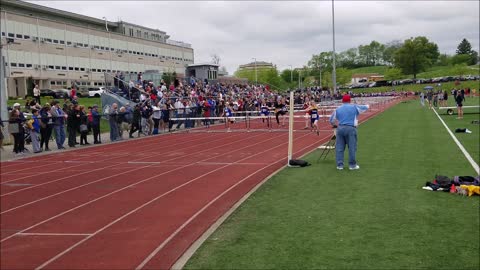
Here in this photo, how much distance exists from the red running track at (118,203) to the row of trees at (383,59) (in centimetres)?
8424

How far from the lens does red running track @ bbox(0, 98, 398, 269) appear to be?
611cm

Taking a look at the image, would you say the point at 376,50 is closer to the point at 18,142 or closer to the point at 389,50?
the point at 389,50

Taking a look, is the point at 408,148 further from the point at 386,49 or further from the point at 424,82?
the point at 386,49

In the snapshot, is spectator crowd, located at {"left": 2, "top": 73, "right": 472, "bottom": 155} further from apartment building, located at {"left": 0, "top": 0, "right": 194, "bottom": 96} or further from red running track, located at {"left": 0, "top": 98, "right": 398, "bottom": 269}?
apartment building, located at {"left": 0, "top": 0, "right": 194, "bottom": 96}

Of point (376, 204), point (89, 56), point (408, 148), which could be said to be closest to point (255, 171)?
point (376, 204)

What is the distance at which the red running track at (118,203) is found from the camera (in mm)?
6109

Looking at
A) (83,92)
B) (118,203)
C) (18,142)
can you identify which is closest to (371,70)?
(83,92)

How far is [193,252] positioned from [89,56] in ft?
204

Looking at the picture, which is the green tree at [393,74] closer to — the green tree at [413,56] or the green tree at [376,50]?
the green tree at [413,56]

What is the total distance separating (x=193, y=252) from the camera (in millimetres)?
5969

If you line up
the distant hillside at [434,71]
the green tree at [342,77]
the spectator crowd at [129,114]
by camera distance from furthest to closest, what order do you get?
the distant hillside at [434,71]
the green tree at [342,77]
the spectator crowd at [129,114]

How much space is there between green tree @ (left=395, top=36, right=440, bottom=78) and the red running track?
129344 mm

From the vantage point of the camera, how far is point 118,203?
889 centimetres

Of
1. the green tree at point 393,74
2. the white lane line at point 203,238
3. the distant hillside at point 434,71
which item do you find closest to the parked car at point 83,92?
the white lane line at point 203,238
